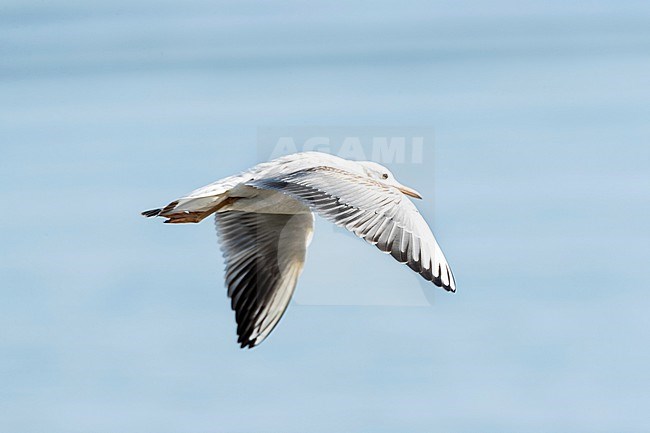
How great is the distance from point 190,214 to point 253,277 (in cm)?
55

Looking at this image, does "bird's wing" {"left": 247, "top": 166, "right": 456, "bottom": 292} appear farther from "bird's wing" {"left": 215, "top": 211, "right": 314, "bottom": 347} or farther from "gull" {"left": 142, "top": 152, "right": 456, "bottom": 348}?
"bird's wing" {"left": 215, "top": 211, "right": 314, "bottom": 347}

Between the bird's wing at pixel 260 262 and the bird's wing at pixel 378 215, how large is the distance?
0.85 m

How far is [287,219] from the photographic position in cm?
746

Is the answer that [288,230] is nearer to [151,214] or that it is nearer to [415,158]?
[151,214]

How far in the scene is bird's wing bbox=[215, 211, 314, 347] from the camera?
7.20 m

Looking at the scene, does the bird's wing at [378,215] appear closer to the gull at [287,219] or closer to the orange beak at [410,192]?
the gull at [287,219]

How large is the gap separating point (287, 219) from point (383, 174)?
0.62 m

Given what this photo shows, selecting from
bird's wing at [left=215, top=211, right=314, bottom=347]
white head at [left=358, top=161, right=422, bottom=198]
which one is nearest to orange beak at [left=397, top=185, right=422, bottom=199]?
white head at [left=358, top=161, right=422, bottom=198]

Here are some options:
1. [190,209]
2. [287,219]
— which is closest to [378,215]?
[190,209]

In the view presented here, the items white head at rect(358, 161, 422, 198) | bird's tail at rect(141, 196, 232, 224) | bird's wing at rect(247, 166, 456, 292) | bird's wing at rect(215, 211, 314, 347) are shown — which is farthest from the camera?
white head at rect(358, 161, 422, 198)

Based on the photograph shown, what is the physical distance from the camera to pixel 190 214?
7.08 metres

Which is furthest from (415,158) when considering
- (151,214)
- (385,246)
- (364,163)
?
(385,246)

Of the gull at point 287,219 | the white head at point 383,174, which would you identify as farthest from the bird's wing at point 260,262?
the white head at point 383,174

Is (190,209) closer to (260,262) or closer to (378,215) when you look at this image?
(260,262)
